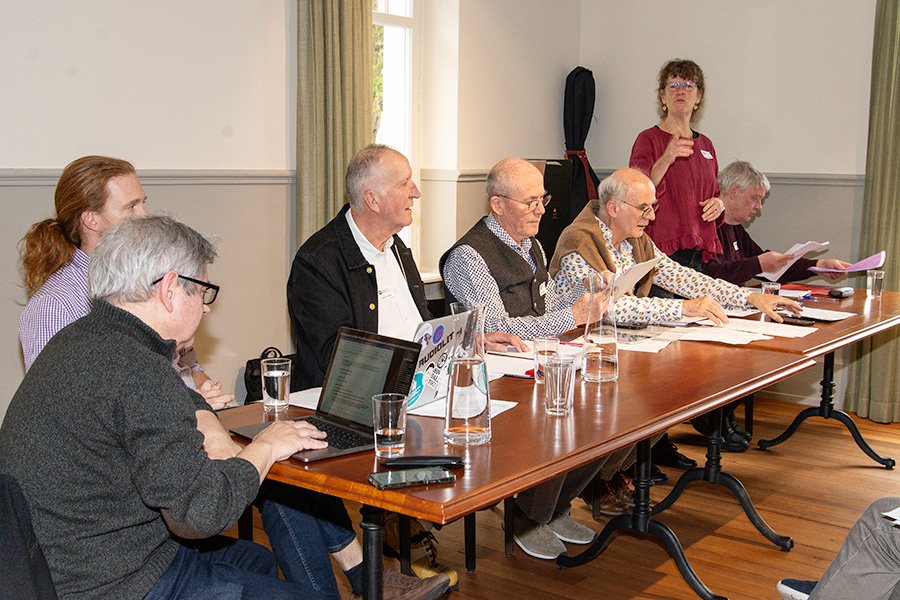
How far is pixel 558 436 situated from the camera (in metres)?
2.24

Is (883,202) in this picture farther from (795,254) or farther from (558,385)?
(558,385)

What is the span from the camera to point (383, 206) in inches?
125

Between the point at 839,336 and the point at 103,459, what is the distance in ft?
9.02

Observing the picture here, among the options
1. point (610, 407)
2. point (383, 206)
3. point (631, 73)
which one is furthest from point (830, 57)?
point (610, 407)

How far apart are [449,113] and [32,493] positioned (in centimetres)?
434

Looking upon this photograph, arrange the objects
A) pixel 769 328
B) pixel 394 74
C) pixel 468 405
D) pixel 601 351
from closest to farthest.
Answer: pixel 468 405 → pixel 601 351 → pixel 769 328 → pixel 394 74

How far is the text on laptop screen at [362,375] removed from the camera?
2.20 m

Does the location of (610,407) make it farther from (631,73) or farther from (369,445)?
(631,73)

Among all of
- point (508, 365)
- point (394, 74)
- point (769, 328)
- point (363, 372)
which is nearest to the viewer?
point (363, 372)

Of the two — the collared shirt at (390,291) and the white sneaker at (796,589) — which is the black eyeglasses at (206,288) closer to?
the collared shirt at (390,291)

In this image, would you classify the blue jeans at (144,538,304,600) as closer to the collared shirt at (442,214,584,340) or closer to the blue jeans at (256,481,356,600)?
the blue jeans at (256,481,356,600)

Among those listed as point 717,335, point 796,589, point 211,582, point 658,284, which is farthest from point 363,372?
point 658,284

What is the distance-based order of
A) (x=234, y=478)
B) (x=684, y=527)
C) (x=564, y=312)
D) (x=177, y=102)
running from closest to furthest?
(x=234, y=478), (x=564, y=312), (x=684, y=527), (x=177, y=102)

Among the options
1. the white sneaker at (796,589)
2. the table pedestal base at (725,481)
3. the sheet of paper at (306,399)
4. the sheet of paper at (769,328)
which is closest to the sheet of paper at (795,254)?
the sheet of paper at (769,328)
